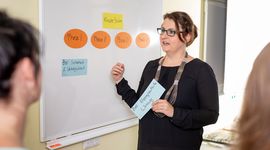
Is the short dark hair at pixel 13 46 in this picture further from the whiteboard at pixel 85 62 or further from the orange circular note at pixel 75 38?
the orange circular note at pixel 75 38

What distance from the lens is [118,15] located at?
216 cm

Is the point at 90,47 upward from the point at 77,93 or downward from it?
upward

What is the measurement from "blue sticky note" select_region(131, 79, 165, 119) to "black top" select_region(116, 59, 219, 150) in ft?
0.12

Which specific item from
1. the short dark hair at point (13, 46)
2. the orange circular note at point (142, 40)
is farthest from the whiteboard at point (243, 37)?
the short dark hair at point (13, 46)

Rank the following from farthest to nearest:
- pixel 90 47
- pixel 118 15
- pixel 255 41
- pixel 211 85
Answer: pixel 255 41 → pixel 118 15 → pixel 90 47 → pixel 211 85

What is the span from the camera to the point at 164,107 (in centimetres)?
169

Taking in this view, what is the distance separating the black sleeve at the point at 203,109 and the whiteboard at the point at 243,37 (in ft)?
4.48

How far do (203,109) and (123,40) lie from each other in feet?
2.67

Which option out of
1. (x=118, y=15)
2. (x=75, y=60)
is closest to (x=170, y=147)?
(x=75, y=60)

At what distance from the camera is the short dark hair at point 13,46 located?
22.4 inches

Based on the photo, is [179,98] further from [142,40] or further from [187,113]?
[142,40]

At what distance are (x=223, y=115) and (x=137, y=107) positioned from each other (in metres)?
1.72

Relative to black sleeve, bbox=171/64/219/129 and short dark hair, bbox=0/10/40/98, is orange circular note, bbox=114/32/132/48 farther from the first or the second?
short dark hair, bbox=0/10/40/98

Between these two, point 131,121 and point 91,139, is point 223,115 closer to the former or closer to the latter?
point 131,121
